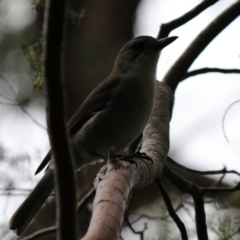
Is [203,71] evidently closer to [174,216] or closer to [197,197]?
[197,197]

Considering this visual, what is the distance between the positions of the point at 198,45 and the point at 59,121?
10.8 feet

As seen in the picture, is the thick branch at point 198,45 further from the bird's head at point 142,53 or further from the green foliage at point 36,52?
the green foliage at point 36,52

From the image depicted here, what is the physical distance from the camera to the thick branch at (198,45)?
14.9ft

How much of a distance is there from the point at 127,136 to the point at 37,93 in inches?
107

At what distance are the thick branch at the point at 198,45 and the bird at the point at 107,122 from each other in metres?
0.50

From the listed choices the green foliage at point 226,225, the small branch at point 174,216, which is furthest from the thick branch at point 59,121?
the green foliage at point 226,225

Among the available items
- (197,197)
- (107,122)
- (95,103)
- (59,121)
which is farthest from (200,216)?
(59,121)

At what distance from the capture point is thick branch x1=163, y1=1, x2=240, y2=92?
179 inches

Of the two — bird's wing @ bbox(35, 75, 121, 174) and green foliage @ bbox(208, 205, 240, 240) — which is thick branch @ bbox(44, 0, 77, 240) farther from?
bird's wing @ bbox(35, 75, 121, 174)

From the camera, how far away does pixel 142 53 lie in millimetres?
4285

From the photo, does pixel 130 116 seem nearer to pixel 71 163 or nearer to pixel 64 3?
pixel 71 163

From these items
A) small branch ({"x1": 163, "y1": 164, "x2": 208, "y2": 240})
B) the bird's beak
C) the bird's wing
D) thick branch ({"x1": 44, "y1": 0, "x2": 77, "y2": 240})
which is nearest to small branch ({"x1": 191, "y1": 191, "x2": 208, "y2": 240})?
small branch ({"x1": 163, "y1": 164, "x2": 208, "y2": 240})

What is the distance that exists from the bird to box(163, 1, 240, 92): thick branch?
0.50 meters

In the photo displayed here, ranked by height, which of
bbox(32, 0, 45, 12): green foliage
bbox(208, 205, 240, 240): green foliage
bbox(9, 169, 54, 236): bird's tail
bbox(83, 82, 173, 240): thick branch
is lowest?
bbox(9, 169, 54, 236): bird's tail
